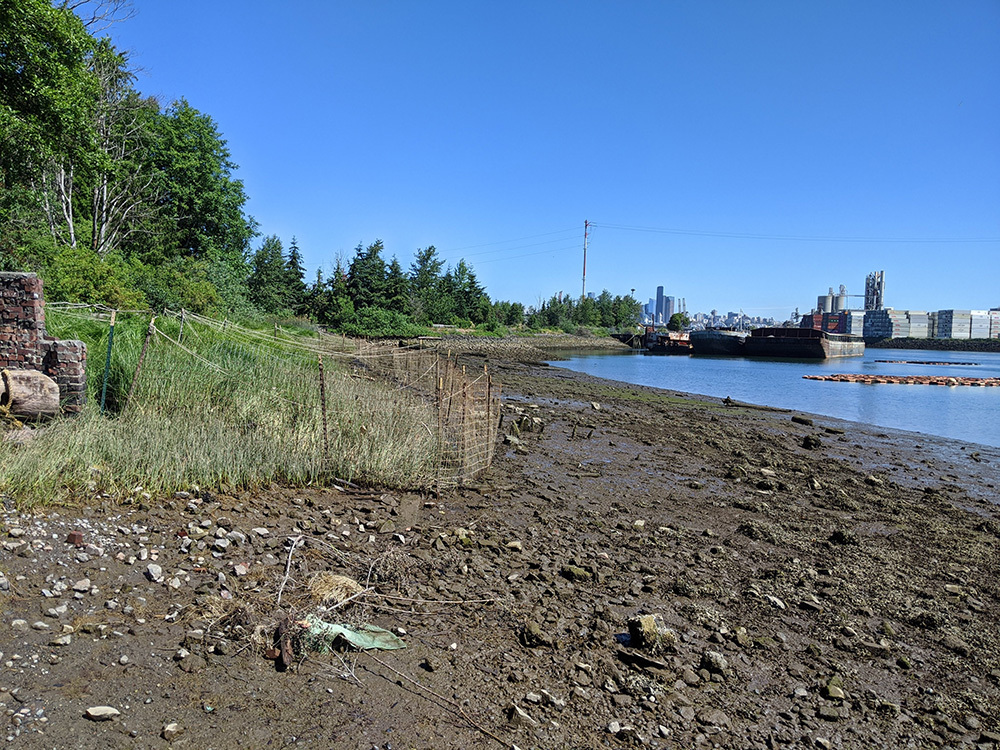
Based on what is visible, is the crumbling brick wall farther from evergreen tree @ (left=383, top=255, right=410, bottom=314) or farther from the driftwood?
evergreen tree @ (left=383, top=255, right=410, bottom=314)

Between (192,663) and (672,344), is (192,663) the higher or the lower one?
the lower one

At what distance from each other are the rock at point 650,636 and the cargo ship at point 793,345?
80914 mm

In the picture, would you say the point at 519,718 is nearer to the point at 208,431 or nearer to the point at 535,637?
the point at 535,637

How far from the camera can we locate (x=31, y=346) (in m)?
7.81

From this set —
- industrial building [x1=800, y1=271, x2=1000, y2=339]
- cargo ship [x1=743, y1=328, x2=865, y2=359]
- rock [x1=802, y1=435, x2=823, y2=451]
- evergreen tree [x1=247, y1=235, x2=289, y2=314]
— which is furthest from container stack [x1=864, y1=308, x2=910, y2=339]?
rock [x1=802, y1=435, x2=823, y2=451]

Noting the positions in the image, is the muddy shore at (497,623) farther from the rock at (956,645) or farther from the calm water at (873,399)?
the calm water at (873,399)

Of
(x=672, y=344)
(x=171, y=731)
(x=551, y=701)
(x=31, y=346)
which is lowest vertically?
(x=551, y=701)

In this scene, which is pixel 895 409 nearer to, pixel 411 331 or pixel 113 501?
pixel 113 501

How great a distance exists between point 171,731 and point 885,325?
187 m

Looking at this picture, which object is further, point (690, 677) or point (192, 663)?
point (690, 677)

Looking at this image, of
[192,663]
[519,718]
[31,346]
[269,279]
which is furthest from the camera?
[269,279]

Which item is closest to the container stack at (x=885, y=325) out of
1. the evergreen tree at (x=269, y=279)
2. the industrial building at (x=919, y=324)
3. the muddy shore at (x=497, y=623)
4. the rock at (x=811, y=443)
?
the industrial building at (x=919, y=324)

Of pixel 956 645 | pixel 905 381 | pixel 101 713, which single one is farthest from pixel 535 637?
pixel 905 381

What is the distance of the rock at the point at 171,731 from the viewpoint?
3316mm
